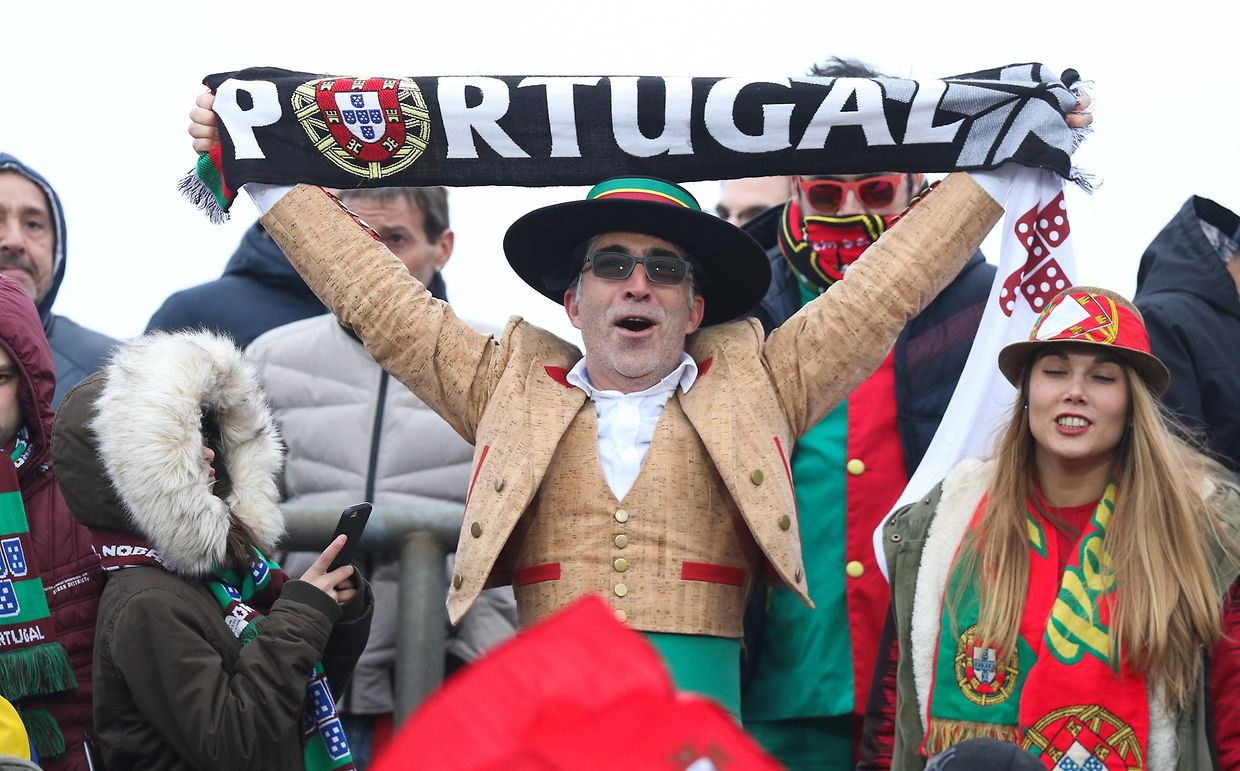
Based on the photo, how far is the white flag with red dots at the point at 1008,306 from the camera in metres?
4.69

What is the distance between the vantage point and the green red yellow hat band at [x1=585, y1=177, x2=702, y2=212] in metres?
4.46

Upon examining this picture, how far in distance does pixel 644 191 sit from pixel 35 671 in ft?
6.18

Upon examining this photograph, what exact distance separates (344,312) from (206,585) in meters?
0.79

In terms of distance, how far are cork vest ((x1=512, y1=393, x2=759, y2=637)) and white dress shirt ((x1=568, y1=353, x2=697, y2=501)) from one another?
0.03 m

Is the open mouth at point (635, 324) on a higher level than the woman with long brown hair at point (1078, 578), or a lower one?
higher

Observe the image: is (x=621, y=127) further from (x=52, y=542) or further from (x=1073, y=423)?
(x=52, y=542)

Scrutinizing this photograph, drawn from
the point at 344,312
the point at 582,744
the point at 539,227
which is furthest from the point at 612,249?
the point at 582,744

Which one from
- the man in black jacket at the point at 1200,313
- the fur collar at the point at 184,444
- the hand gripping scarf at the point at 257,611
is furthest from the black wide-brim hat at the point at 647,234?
the man in black jacket at the point at 1200,313

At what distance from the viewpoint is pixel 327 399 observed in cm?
552

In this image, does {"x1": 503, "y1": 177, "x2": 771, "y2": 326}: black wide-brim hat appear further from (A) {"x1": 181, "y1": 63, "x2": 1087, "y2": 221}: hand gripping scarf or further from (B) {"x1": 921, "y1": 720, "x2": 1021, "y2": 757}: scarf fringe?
(B) {"x1": 921, "y1": 720, "x2": 1021, "y2": 757}: scarf fringe

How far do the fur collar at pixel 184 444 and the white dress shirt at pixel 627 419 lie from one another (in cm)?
84

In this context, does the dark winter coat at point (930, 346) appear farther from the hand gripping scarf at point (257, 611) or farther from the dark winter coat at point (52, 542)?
the dark winter coat at point (52, 542)

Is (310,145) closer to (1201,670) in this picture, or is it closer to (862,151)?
(862,151)

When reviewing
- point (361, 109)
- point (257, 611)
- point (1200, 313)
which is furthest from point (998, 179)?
point (257, 611)
